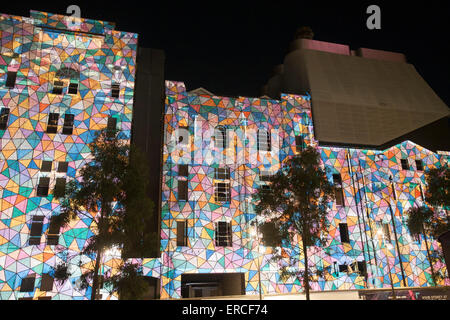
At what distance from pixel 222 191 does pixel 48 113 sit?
17354mm

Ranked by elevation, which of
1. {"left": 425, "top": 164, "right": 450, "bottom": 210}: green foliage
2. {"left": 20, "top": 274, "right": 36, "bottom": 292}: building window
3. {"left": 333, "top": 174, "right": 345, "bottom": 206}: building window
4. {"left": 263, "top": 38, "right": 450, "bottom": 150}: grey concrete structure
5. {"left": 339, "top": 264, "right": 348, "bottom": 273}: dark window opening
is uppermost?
{"left": 263, "top": 38, "right": 450, "bottom": 150}: grey concrete structure

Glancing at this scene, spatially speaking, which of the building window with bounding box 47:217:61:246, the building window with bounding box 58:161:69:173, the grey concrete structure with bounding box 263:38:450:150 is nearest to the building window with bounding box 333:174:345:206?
the grey concrete structure with bounding box 263:38:450:150

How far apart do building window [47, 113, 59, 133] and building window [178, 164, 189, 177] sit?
11.5 meters

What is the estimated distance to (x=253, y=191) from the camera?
117 ft

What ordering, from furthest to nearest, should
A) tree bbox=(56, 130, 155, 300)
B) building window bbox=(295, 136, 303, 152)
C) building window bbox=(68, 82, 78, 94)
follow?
building window bbox=(295, 136, 303, 152), building window bbox=(68, 82, 78, 94), tree bbox=(56, 130, 155, 300)

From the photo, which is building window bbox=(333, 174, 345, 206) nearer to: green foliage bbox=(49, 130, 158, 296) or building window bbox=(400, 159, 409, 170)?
building window bbox=(400, 159, 409, 170)

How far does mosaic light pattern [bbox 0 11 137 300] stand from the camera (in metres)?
28.4

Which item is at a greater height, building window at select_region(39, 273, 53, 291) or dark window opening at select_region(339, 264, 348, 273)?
dark window opening at select_region(339, 264, 348, 273)

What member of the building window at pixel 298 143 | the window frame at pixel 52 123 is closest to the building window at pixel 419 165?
the building window at pixel 298 143

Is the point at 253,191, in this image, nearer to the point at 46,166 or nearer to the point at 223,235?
the point at 223,235

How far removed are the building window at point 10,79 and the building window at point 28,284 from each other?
1684 centimetres

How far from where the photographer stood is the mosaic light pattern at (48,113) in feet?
93.2

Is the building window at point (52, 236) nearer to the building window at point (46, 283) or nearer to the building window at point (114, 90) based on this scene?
the building window at point (46, 283)

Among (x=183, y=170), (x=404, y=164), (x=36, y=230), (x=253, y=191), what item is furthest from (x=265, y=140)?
(x=36, y=230)
